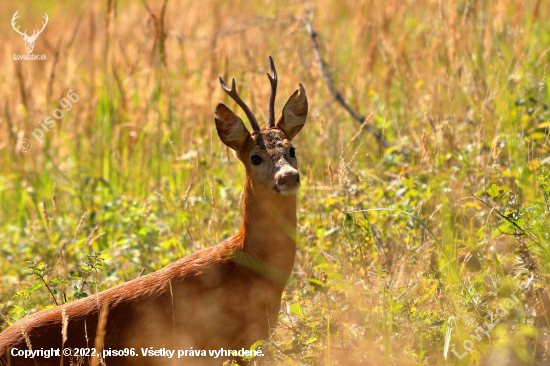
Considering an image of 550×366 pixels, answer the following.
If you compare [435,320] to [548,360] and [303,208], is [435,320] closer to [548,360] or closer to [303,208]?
[548,360]

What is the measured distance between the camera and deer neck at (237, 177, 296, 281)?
3227 mm

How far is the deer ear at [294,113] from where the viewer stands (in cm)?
362

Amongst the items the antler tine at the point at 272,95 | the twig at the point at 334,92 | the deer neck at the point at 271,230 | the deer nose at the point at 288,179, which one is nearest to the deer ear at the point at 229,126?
the antler tine at the point at 272,95

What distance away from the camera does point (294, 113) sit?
3672mm

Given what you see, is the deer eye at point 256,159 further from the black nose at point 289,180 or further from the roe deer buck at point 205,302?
the black nose at point 289,180

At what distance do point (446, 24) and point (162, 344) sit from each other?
14.9ft

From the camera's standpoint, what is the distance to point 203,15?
938cm

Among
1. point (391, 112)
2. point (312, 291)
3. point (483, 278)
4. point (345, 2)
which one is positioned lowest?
Answer: point (312, 291)

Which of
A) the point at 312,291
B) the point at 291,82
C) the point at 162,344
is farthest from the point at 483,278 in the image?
the point at 291,82

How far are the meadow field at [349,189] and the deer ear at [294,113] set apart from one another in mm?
363

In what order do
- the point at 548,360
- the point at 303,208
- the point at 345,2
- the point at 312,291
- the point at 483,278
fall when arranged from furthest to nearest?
1. the point at 345,2
2. the point at 303,208
3. the point at 312,291
4. the point at 483,278
5. the point at 548,360

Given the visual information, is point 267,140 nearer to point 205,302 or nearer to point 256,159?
point 256,159

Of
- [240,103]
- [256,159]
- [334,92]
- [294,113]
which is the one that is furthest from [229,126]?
[334,92]

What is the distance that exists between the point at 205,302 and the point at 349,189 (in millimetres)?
1462
